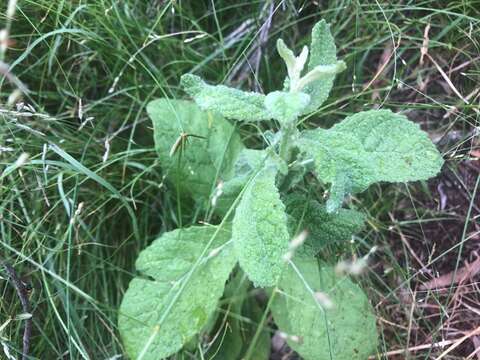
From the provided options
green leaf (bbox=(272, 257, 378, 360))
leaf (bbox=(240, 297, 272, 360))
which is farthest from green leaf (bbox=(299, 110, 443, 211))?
leaf (bbox=(240, 297, 272, 360))

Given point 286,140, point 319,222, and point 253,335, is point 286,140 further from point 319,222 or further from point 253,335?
point 253,335

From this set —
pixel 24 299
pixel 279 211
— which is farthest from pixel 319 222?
pixel 24 299

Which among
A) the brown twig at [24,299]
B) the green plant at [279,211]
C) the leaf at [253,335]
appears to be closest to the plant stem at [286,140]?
the green plant at [279,211]

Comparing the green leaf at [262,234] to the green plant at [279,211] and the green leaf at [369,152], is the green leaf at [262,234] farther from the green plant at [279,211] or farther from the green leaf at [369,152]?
the green leaf at [369,152]

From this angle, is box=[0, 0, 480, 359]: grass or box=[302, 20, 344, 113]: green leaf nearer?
box=[302, 20, 344, 113]: green leaf

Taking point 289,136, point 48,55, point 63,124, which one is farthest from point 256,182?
point 48,55

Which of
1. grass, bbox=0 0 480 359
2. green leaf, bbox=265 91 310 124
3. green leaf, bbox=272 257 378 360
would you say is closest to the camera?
green leaf, bbox=265 91 310 124

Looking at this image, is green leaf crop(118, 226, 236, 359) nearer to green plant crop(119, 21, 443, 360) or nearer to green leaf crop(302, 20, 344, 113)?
green plant crop(119, 21, 443, 360)

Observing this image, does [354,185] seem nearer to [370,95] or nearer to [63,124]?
[370,95]
